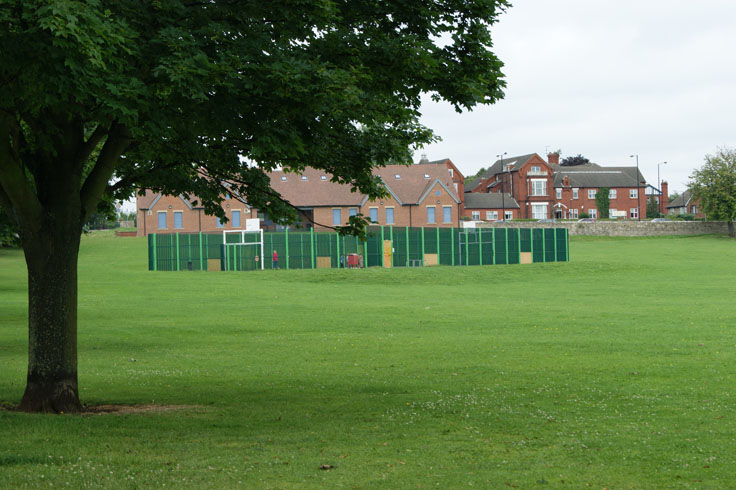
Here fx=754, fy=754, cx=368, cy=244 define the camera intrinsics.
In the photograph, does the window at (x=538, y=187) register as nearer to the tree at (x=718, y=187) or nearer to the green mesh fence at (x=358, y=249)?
the tree at (x=718, y=187)

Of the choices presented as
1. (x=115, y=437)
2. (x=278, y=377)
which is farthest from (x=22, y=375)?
(x=115, y=437)

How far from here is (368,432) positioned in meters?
9.90

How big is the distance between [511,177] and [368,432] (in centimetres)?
11672

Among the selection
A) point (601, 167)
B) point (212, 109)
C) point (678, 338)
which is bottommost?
point (678, 338)

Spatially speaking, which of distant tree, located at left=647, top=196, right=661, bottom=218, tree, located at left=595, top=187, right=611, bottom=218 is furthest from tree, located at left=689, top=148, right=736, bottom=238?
distant tree, located at left=647, top=196, right=661, bottom=218

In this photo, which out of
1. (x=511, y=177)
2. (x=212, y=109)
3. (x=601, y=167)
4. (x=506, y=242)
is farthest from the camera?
(x=601, y=167)

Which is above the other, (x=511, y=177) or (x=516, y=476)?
(x=511, y=177)

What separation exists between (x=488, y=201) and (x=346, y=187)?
1614 inches

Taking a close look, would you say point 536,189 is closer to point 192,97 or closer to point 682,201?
point 682,201

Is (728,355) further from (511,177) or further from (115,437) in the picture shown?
(511,177)

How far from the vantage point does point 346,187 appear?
8612cm

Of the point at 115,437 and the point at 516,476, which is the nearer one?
the point at 516,476

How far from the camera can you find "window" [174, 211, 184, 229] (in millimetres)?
83375

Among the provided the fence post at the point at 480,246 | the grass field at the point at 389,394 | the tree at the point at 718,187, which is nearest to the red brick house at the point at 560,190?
the tree at the point at 718,187
